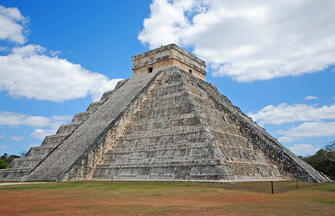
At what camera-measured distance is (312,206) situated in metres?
7.81

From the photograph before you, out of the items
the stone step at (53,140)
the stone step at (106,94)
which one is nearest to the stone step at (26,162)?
the stone step at (53,140)

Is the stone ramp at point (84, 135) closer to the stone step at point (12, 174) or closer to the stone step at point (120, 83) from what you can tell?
the stone step at point (12, 174)

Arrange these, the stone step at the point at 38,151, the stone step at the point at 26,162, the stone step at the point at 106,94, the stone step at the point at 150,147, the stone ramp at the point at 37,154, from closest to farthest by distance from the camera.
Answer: the stone step at the point at 150,147 < the stone ramp at the point at 37,154 < the stone step at the point at 26,162 < the stone step at the point at 38,151 < the stone step at the point at 106,94

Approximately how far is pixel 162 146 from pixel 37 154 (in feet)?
32.3

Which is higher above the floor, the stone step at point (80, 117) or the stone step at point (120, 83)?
the stone step at point (120, 83)

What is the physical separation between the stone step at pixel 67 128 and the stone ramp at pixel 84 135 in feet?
3.90

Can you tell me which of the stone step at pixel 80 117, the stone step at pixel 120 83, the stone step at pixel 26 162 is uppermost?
the stone step at pixel 120 83

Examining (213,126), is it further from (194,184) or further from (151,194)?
(151,194)

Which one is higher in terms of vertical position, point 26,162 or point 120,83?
point 120,83

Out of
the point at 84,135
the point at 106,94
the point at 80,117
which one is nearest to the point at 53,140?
the point at 80,117

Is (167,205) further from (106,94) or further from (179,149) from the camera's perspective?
(106,94)

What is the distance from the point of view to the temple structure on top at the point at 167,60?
2480 centimetres

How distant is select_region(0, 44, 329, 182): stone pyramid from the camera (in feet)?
49.0

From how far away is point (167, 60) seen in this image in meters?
24.8
